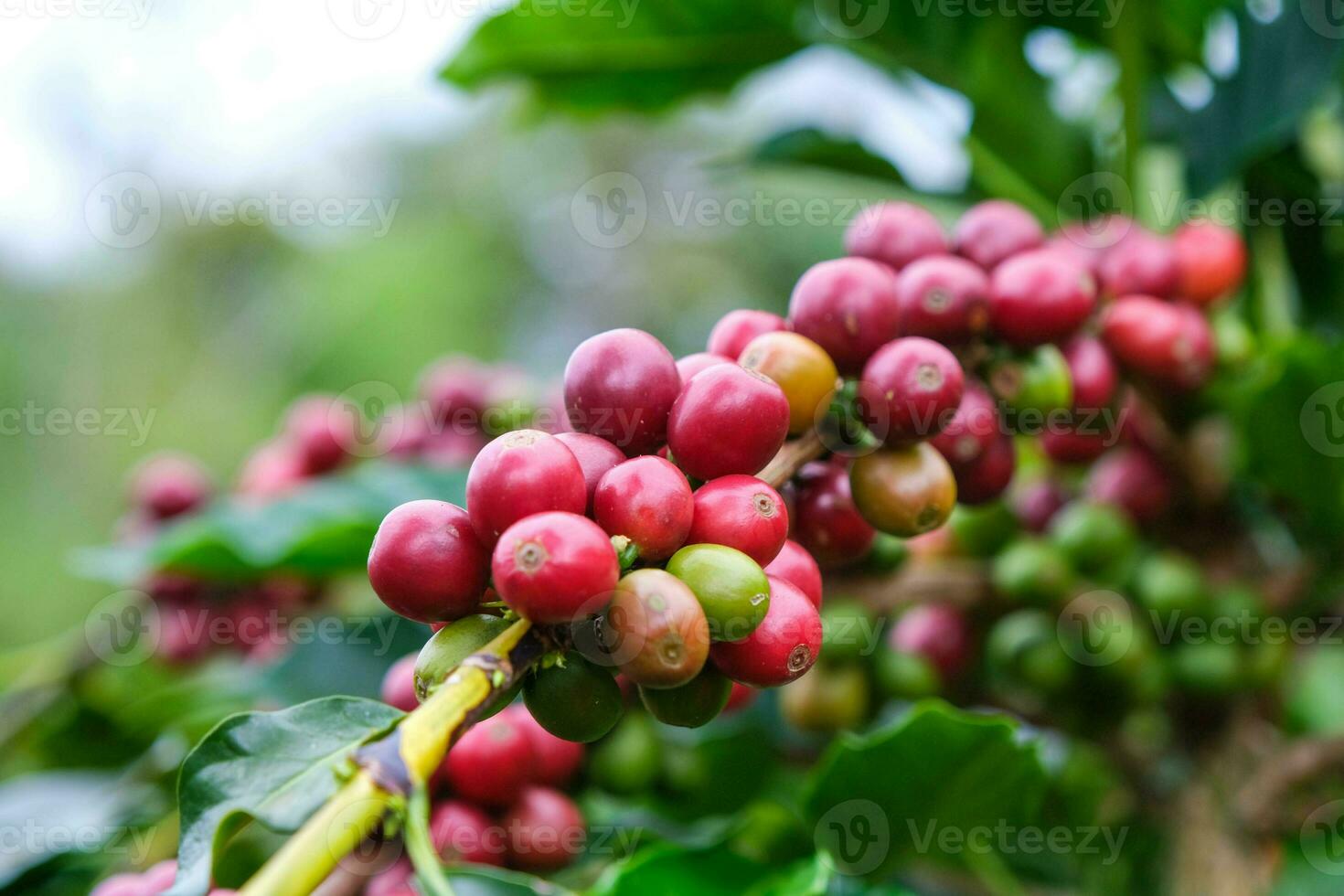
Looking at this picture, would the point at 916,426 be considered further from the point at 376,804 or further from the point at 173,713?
the point at 173,713

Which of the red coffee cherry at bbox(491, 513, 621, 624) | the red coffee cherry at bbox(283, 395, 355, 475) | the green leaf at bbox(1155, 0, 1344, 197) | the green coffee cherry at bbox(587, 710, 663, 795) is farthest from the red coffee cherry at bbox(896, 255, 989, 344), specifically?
the red coffee cherry at bbox(283, 395, 355, 475)

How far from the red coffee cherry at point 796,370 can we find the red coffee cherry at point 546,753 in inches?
13.3

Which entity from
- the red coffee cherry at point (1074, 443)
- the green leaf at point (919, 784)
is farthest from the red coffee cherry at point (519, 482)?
the red coffee cherry at point (1074, 443)

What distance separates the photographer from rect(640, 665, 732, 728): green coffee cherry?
598 mm

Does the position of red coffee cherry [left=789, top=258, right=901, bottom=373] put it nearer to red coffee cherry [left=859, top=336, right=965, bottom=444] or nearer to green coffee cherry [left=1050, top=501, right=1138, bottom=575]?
red coffee cherry [left=859, top=336, right=965, bottom=444]

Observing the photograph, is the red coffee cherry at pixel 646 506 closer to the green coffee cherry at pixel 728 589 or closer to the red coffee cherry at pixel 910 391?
the green coffee cherry at pixel 728 589

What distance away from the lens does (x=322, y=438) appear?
4.88 ft

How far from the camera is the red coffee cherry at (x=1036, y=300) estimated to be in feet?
2.72

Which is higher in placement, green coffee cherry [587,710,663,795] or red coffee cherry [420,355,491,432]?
red coffee cherry [420,355,491,432]

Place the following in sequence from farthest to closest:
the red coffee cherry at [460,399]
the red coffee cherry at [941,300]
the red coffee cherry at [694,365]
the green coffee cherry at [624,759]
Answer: the red coffee cherry at [460,399], the green coffee cherry at [624,759], the red coffee cherry at [941,300], the red coffee cherry at [694,365]

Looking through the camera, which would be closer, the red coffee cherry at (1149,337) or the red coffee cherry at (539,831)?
the red coffee cherry at (539,831)

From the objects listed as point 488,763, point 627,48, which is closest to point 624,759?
point 488,763

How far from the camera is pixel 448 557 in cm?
55

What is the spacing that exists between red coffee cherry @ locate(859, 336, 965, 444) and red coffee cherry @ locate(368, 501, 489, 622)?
0.90 feet
